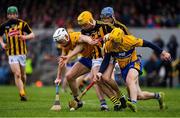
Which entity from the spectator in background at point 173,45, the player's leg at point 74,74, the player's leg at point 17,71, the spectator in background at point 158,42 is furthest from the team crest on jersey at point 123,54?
the spectator in background at point 173,45

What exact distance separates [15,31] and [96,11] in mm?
15166

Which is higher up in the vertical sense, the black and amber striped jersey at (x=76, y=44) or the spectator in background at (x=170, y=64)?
the black and amber striped jersey at (x=76, y=44)

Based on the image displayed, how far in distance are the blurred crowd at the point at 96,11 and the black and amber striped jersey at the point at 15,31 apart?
A: 41.6ft

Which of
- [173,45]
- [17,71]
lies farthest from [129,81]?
[173,45]

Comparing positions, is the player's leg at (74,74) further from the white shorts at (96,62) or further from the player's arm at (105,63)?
the player's arm at (105,63)

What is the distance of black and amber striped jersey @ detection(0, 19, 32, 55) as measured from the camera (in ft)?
66.9

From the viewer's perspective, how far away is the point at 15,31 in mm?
20516

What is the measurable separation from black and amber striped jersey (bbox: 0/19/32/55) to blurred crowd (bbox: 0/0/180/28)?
12686 mm

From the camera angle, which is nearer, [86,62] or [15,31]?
[86,62]

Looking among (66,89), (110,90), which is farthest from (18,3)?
(110,90)

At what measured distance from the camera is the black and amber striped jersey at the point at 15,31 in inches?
803

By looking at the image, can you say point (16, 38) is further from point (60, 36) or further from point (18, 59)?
point (60, 36)

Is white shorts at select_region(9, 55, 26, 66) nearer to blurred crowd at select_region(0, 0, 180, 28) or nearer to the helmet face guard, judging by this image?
the helmet face guard

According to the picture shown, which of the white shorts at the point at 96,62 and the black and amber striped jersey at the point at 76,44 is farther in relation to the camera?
the white shorts at the point at 96,62
